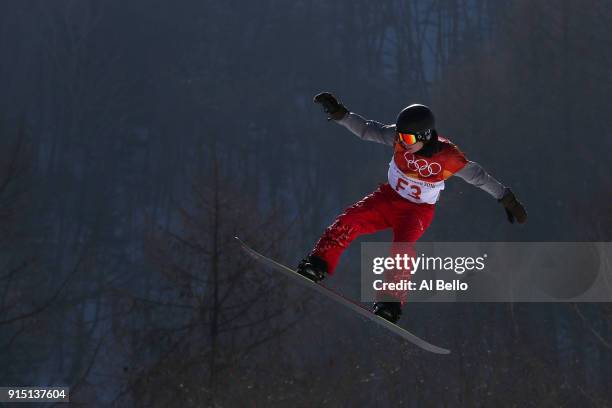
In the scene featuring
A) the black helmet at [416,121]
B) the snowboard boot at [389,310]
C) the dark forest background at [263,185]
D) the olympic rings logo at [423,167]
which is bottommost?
the snowboard boot at [389,310]

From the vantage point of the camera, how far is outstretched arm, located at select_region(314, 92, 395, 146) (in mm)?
7133

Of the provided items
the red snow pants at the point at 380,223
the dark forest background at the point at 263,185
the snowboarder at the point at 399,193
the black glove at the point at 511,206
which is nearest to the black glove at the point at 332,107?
the snowboarder at the point at 399,193

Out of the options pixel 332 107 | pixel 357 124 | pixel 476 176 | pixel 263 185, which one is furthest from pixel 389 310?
pixel 263 185

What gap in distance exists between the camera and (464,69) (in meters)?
52.4

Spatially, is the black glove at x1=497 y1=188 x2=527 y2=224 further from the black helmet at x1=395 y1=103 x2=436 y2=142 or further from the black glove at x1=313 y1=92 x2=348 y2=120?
the black glove at x1=313 y1=92 x2=348 y2=120

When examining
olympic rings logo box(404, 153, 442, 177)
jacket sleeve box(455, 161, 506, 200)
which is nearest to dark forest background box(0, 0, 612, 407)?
olympic rings logo box(404, 153, 442, 177)

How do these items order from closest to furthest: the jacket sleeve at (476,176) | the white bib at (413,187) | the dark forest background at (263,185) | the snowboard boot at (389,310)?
the jacket sleeve at (476,176) → the snowboard boot at (389,310) → the white bib at (413,187) → the dark forest background at (263,185)

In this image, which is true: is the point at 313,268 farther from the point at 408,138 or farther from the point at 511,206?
the point at 511,206

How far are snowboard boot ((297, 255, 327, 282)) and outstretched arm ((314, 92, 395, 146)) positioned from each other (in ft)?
A: 3.81

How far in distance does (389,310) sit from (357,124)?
5.45ft

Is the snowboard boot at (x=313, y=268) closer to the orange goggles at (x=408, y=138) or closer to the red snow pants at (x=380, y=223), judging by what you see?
the red snow pants at (x=380, y=223)

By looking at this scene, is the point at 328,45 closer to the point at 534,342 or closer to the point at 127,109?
the point at 127,109

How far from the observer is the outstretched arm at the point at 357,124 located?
23.4 ft

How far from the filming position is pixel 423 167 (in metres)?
7.22
